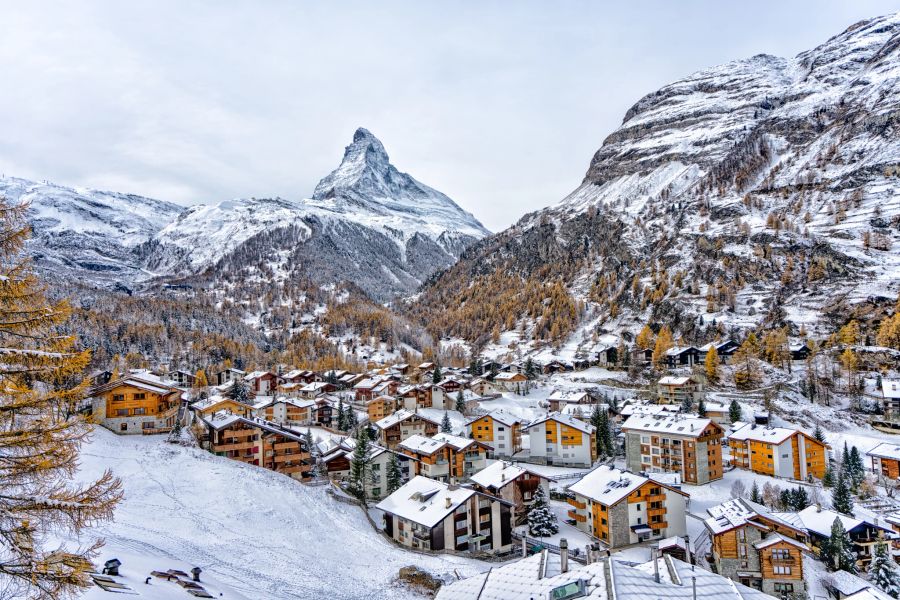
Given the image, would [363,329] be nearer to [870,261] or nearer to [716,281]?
[716,281]

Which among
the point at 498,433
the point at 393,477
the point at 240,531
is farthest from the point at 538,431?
the point at 240,531

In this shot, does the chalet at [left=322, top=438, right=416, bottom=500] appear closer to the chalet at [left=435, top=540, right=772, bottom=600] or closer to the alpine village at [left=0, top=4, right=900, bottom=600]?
the alpine village at [left=0, top=4, right=900, bottom=600]

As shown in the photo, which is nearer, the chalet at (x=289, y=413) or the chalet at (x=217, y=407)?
the chalet at (x=217, y=407)

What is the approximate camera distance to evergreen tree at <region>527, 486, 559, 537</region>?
40719 mm

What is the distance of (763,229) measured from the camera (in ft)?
434

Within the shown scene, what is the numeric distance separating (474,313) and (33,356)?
14924 cm

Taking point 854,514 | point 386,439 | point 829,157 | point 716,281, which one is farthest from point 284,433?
point 829,157

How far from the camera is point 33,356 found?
32.6ft

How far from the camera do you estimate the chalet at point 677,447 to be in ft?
174

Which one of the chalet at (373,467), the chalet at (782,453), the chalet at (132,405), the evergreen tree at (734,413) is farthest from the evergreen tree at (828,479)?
the chalet at (132,405)

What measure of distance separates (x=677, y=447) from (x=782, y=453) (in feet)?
33.4

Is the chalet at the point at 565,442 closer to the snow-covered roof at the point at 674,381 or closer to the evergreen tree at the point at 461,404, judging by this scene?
the evergreen tree at the point at 461,404

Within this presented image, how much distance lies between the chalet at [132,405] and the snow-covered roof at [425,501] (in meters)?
21.1

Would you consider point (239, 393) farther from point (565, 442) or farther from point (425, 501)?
point (425, 501)
